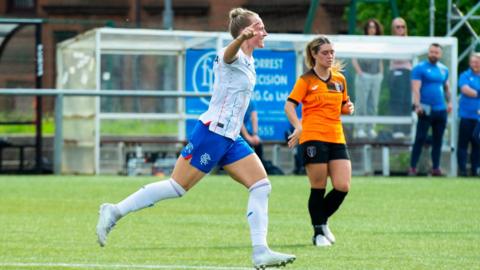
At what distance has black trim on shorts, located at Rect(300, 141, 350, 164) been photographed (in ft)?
43.9

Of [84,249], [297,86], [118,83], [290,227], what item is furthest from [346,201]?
[118,83]

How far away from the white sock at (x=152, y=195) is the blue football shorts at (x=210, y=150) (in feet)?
0.80

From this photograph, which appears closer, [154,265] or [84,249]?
→ [154,265]

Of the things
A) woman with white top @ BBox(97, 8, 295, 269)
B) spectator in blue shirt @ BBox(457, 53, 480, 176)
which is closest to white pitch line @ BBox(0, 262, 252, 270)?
woman with white top @ BBox(97, 8, 295, 269)

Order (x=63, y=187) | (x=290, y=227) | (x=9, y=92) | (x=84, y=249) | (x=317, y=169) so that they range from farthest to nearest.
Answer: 1. (x=9, y=92)
2. (x=63, y=187)
3. (x=290, y=227)
4. (x=317, y=169)
5. (x=84, y=249)

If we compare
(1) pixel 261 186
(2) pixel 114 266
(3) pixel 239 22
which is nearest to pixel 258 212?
(1) pixel 261 186

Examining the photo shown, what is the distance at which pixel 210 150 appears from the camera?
10695 millimetres

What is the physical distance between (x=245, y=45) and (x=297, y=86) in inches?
112

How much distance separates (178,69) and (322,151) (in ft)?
50.6

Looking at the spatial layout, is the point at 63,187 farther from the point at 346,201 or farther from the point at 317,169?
the point at 317,169

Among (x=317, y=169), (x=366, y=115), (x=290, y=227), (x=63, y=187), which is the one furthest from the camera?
(x=366, y=115)

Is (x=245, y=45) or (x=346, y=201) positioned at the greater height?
(x=245, y=45)

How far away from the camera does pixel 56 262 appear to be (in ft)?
36.1

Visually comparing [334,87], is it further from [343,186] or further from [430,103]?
[430,103]
